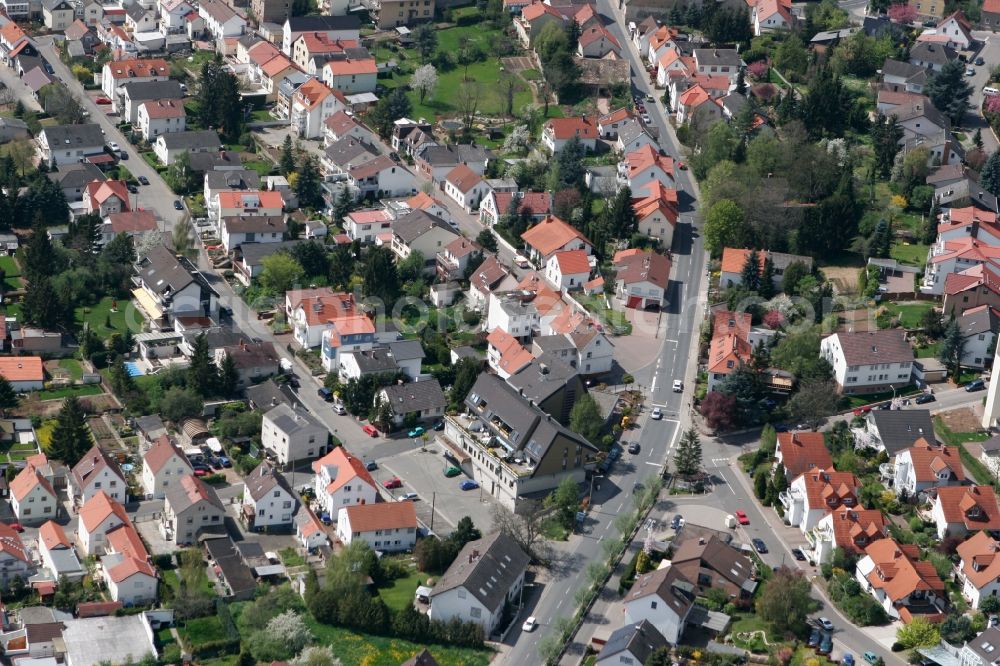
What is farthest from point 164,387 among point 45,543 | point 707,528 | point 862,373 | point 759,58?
point 759,58

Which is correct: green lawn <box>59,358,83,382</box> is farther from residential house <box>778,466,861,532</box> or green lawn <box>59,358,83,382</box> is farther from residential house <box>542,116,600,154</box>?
residential house <box>542,116,600,154</box>

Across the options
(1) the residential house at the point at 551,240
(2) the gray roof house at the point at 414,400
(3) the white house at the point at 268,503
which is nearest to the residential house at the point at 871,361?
(1) the residential house at the point at 551,240

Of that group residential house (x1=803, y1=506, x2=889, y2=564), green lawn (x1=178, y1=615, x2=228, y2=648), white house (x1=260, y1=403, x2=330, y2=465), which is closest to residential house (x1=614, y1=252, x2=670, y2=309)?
white house (x1=260, y1=403, x2=330, y2=465)

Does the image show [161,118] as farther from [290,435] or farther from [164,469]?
[164,469]

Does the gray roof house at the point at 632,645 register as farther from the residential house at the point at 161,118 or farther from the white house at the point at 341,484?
the residential house at the point at 161,118

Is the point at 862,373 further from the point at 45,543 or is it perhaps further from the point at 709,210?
the point at 45,543
